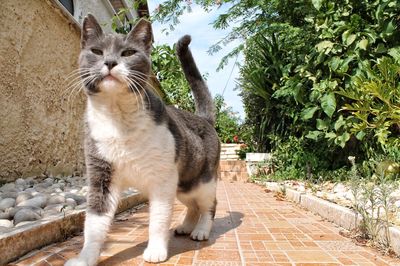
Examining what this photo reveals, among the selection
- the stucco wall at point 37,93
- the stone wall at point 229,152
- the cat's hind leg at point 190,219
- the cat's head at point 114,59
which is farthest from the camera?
the stone wall at point 229,152

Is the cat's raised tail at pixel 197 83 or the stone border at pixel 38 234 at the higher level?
the cat's raised tail at pixel 197 83

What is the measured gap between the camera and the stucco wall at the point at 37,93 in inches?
151

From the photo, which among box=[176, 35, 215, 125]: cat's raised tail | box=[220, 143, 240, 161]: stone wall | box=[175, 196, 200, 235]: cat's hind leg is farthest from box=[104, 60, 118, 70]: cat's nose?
box=[220, 143, 240, 161]: stone wall

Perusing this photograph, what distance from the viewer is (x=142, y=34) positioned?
2.27 m

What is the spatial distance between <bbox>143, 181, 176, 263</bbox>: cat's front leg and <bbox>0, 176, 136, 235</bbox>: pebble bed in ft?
2.58

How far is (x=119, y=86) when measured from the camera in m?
2.00

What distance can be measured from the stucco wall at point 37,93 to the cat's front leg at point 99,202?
212 cm

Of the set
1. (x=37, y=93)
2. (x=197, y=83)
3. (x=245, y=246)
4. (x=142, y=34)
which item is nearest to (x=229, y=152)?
(x=37, y=93)

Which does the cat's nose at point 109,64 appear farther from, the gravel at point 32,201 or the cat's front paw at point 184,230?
the cat's front paw at point 184,230

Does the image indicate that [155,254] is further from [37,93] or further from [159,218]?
[37,93]

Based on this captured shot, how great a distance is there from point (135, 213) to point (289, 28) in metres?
4.17

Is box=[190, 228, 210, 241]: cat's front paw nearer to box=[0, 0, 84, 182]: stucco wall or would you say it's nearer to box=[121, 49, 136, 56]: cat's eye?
box=[121, 49, 136, 56]: cat's eye

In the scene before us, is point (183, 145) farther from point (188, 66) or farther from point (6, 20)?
point (6, 20)

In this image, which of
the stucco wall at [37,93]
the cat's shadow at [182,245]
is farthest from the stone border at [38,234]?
the stucco wall at [37,93]
